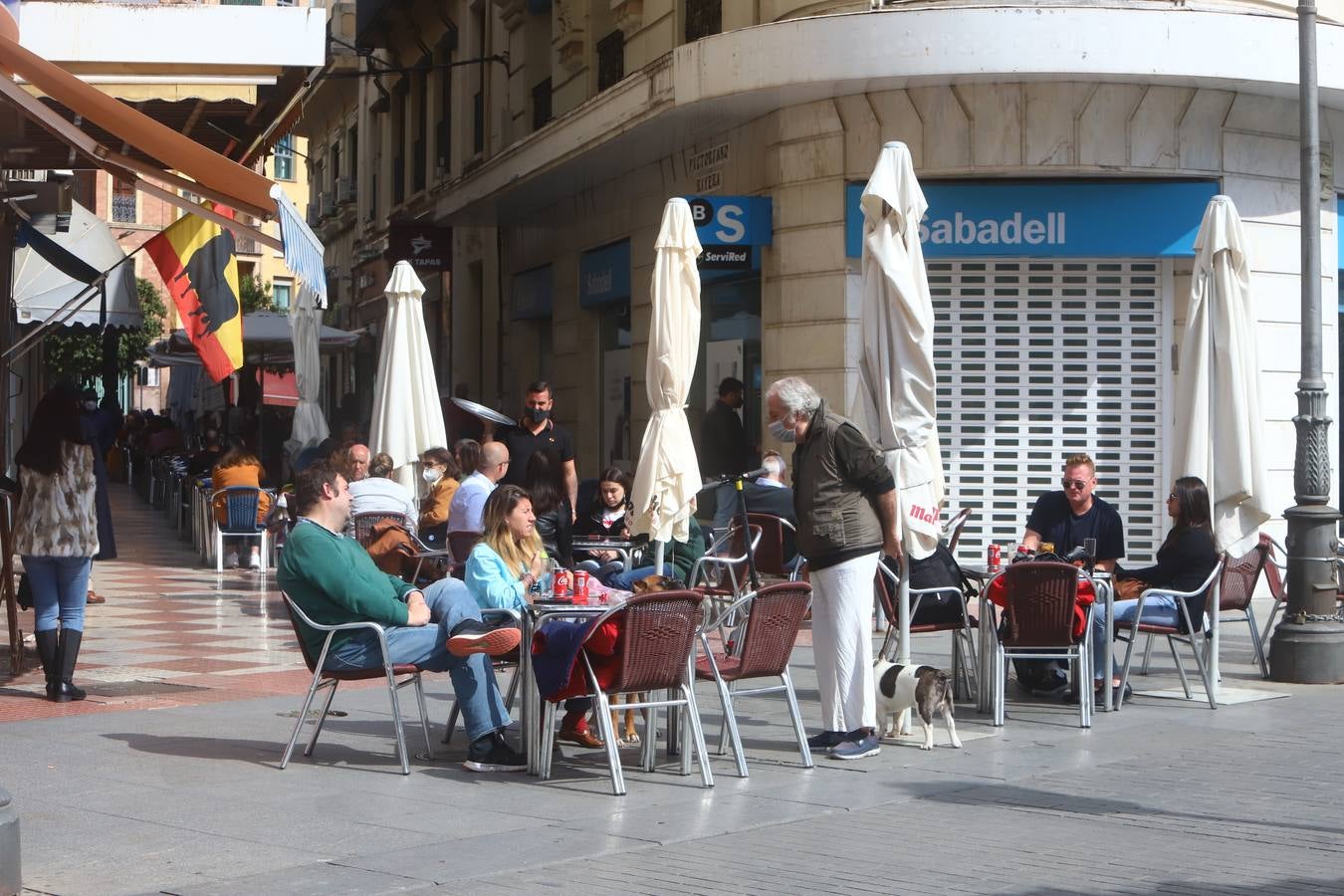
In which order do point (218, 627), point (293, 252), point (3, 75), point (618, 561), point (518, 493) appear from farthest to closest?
point (218, 627)
point (618, 561)
point (293, 252)
point (3, 75)
point (518, 493)

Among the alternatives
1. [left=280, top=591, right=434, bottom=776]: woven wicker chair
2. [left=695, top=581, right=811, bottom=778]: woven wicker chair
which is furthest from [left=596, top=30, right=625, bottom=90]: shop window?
[left=280, top=591, right=434, bottom=776]: woven wicker chair

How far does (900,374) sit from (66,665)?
4982 mm

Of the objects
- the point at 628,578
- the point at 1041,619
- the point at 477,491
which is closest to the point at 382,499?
the point at 477,491

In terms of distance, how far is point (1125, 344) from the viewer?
16.0m

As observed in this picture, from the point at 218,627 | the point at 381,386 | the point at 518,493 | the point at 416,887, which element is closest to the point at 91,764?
the point at 518,493

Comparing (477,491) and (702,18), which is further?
(702,18)

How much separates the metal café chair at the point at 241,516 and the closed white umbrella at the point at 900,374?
405 inches

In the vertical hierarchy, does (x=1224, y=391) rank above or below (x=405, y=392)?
below

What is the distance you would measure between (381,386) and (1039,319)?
241 inches

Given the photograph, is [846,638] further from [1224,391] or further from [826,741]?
[1224,391]

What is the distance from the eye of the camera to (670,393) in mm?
11359

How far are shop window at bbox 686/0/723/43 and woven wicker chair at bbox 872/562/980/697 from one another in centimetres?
895

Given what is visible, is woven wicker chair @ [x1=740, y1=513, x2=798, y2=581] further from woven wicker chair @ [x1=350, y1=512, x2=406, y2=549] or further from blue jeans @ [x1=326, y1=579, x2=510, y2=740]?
blue jeans @ [x1=326, y1=579, x2=510, y2=740]

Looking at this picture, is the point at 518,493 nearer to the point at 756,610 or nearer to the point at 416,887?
the point at 756,610
